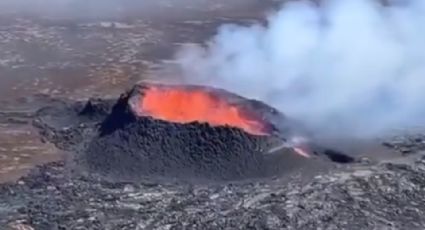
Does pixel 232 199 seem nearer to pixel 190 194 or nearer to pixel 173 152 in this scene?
pixel 190 194

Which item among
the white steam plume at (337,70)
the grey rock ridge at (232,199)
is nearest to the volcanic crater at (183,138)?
the grey rock ridge at (232,199)

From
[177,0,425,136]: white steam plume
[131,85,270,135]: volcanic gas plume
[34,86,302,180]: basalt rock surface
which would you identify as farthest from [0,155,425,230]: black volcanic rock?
[177,0,425,136]: white steam plume

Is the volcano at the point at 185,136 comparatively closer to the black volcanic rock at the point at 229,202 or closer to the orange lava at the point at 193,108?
the orange lava at the point at 193,108

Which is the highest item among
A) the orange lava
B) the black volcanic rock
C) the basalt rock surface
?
the orange lava

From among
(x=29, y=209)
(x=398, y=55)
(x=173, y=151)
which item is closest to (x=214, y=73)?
(x=398, y=55)

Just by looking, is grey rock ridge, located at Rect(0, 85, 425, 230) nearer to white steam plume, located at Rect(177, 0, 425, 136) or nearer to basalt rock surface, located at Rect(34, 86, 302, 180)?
basalt rock surface, located at Rect(34, 86, 302, 180)
